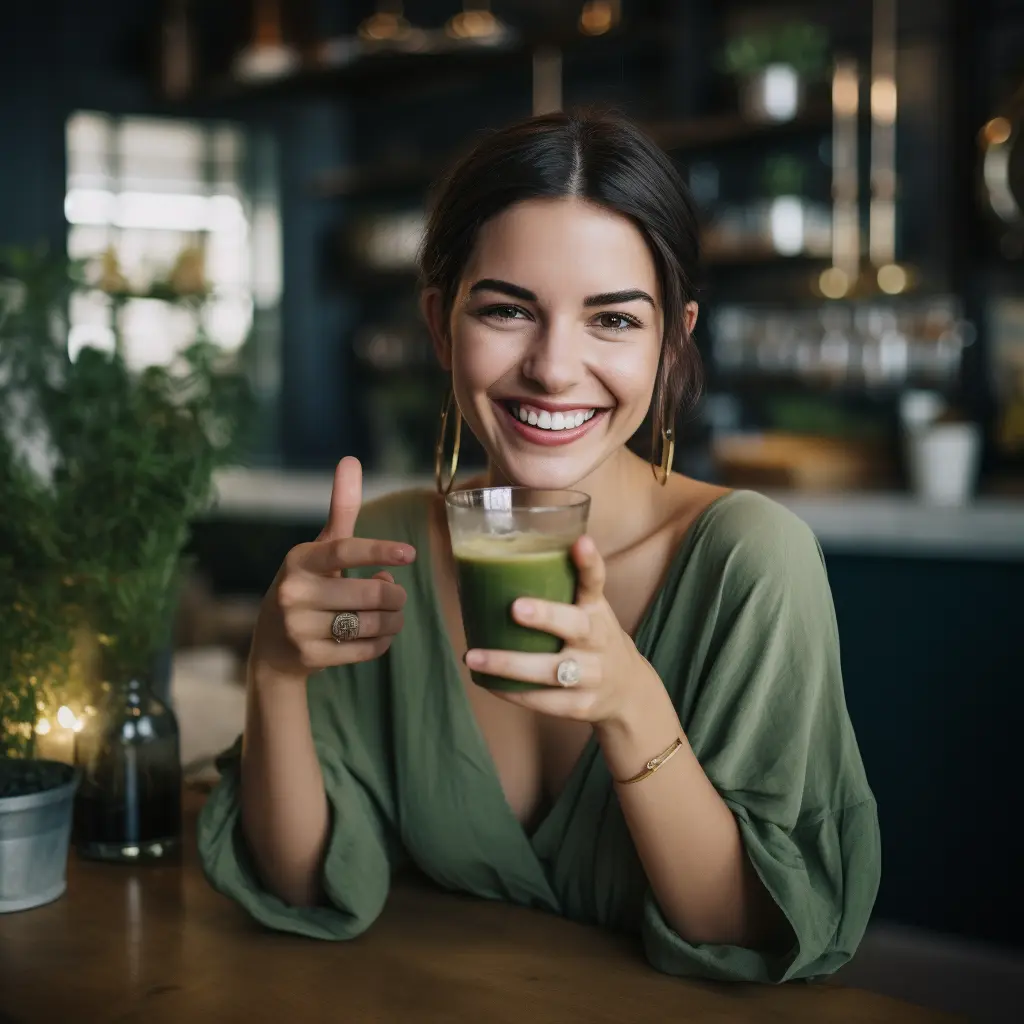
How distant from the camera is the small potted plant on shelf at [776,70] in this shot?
16.0 feet

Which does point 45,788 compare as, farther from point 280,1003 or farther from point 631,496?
point 631,496

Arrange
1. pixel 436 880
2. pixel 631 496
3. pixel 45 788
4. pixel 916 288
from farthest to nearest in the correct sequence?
pixel 916 288, pixel 631 496, pixel 436 880, pixel 45 788

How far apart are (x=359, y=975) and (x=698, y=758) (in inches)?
15.4

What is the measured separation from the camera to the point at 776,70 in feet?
16.1

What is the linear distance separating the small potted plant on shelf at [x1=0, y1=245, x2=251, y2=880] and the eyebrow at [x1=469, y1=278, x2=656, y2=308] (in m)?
0.44

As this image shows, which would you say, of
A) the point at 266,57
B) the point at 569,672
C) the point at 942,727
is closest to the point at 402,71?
the point at 266,57

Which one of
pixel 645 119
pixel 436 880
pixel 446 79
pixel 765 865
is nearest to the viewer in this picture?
pixel 765 865

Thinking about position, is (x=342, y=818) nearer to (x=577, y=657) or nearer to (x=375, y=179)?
(x=577, y=657)

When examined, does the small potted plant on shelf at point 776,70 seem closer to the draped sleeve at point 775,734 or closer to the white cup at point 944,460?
the white cup at point 944,460

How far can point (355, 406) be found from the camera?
7004mm

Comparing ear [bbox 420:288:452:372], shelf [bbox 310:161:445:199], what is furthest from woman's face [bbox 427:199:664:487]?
shelf [bbox 310:161:445:199]

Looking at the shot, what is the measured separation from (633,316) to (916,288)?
3845 mm

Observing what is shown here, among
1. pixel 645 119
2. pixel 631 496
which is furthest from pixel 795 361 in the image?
pixel 631 496

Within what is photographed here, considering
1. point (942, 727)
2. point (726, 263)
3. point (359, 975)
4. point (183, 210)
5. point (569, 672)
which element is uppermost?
point (183, 210)
